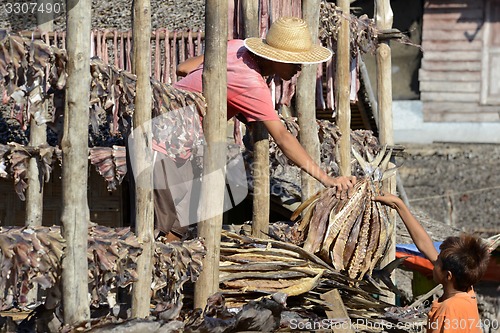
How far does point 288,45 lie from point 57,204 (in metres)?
4.50

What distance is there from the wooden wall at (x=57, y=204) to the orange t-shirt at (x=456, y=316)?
5715 millimetres

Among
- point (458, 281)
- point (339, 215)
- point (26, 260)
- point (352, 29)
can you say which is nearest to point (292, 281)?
point (339, 215)

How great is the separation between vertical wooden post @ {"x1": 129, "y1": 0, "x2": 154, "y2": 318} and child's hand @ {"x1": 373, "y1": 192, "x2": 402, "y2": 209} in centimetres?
135

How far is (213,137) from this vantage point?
217 inches

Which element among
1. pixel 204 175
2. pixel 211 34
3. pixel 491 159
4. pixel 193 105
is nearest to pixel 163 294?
pixel 204 175

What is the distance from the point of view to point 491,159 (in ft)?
55.2

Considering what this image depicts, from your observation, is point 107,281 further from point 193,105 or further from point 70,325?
point 193,105

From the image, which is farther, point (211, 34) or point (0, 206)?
point (0, 206)

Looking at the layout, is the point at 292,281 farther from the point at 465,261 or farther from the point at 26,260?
the point at 26,260

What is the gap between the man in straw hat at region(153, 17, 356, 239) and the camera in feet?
19.2

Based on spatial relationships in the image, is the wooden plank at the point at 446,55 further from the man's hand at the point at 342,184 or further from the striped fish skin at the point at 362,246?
the man's hand at the point at 342,184

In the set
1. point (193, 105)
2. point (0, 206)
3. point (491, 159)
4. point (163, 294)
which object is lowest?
point (491, 159)

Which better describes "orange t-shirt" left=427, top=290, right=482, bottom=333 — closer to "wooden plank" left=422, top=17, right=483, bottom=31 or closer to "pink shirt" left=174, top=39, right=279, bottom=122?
"pink shirt" left=174, top=39, right=279, bottom=122

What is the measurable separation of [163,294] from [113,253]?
775 millimetres
